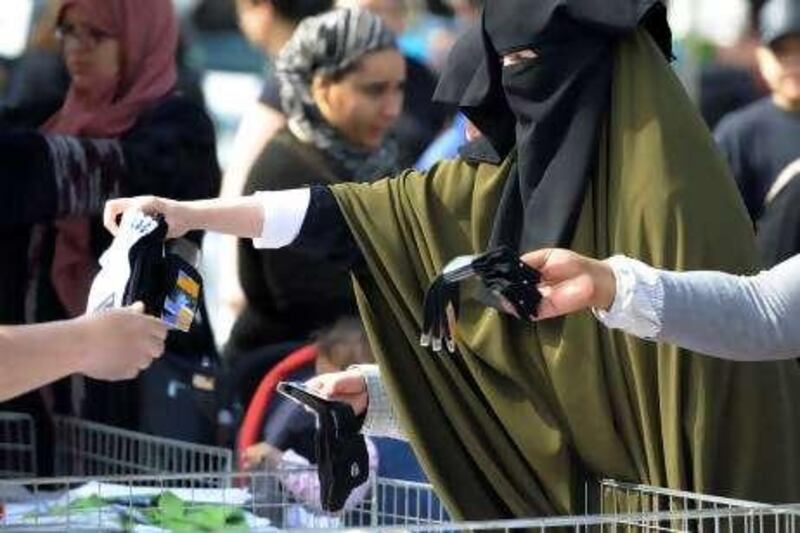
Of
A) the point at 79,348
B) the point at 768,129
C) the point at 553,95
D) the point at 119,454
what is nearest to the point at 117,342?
the point at 79,348

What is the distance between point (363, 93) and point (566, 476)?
7.01 feet

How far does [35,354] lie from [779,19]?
3965 mm

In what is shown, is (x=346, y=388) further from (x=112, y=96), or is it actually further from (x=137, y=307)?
(x=112, y=96)

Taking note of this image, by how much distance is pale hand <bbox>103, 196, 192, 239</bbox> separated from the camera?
328 centimetres

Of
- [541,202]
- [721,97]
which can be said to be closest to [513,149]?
[541,202]

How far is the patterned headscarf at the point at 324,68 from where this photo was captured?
17.2 feet

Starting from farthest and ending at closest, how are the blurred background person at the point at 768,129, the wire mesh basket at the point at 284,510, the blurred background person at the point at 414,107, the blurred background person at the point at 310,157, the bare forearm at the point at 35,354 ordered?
the blurred background person at the point at 768,129
the blurred background person at the point at 414,107
the blurred background person at the point at 310,157
the wire mesh basket at the point at 284,510
the bare forearm at the point at 35,354

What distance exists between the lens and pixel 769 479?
10.8 feet

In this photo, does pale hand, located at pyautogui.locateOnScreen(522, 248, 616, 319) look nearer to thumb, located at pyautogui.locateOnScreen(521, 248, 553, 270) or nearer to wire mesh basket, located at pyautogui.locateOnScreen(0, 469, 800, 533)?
thumb, located at pyautogui.locateOnScreen(521, 248, 553, 270)

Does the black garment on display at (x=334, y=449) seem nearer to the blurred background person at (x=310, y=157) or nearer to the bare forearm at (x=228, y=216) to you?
the bare forearm at (x=228, y=216)

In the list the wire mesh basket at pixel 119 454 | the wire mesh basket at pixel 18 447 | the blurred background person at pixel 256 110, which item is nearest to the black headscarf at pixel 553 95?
the wire mesh basket at pixel 119 454

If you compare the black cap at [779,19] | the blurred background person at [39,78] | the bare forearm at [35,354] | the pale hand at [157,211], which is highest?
the black cap at [779,19]

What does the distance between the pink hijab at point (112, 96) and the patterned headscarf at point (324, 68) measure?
0.34 metres

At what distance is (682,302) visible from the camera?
278 cm
